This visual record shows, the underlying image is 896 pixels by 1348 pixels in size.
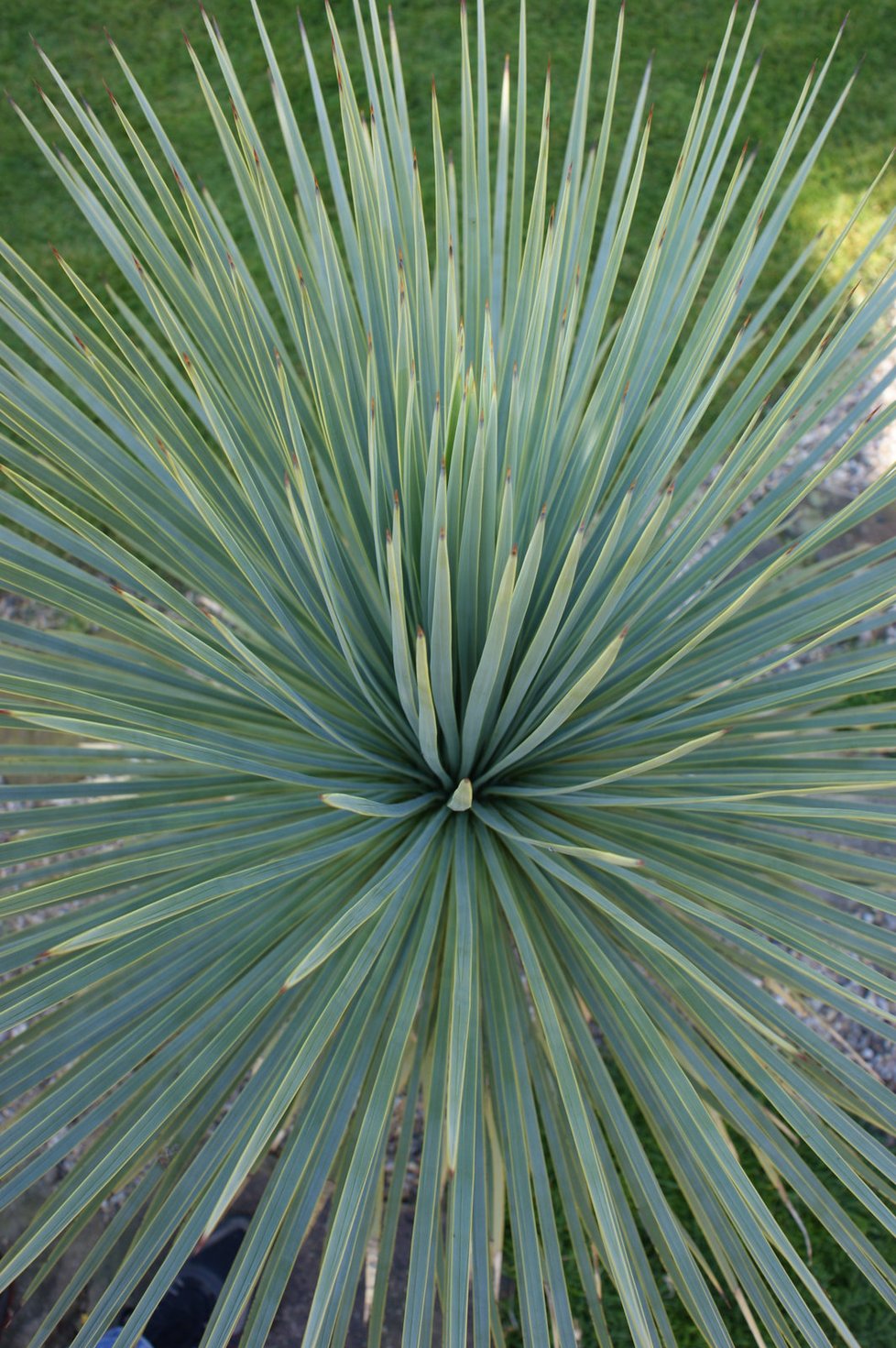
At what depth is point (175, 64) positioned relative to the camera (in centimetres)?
345

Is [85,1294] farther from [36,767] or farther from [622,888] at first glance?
[622,888]

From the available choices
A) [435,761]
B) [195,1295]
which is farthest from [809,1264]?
[435,761]

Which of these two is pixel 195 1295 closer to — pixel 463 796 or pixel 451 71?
pixel 463 796

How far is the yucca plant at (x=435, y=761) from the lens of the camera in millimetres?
1189

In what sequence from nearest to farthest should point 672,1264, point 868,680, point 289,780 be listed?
point 672,1264, point 289,780, point 868,680

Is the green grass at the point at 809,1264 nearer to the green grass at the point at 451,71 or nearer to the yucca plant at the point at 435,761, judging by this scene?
the yucca plant at the point at 435,761

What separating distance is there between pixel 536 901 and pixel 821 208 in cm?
262

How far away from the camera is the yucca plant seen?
1.19 metres

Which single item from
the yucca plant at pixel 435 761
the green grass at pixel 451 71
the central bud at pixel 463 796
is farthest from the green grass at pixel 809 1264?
the green grass at pixel 451 71

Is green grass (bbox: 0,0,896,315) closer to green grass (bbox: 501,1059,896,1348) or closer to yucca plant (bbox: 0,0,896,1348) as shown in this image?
yucca plant (bbox: 0,0,896,1348)

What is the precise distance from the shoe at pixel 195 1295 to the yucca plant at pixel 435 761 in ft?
2.28

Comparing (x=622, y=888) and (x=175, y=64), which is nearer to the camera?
(x=622, y=888)

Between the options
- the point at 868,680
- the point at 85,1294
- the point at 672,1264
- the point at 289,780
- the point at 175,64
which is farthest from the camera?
the point at 175,64

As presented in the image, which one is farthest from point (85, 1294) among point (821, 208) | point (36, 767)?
point (821, 208)
